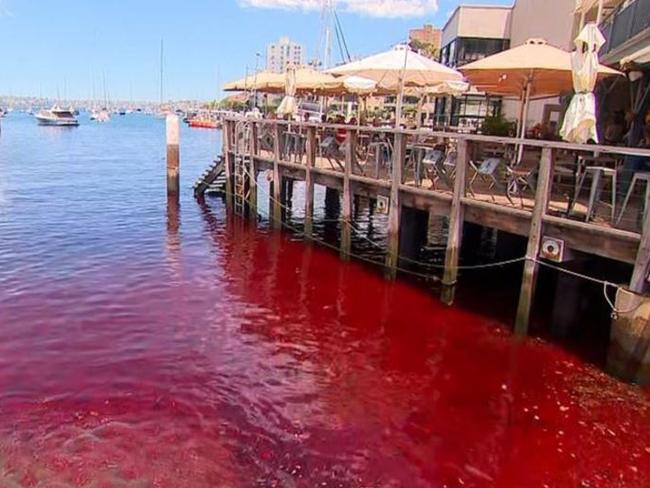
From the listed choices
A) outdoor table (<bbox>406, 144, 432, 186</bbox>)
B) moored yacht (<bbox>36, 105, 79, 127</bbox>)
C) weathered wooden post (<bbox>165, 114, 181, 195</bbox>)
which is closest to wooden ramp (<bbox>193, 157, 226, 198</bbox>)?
weathered wooden post (<bbox>165, 114, 181, 195</bbox>)

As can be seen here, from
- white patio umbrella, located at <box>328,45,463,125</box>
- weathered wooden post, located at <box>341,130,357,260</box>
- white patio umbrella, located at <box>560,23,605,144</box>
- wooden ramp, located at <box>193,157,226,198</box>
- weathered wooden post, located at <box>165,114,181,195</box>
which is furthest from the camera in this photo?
wooden ramp, located at <box>193,157,226,198</box>

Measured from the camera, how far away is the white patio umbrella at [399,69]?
13.1 m

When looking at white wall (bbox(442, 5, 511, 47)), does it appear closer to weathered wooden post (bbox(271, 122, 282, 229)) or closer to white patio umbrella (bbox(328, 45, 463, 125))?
white patio umbrella (bbox(328, 45, 463, 125))

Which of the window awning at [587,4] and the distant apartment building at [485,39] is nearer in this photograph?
the window awning at [587,4]

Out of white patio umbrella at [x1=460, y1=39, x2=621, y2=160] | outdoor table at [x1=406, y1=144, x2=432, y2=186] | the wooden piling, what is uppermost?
white patio umbrella at [x1=460, y1=39, x2=621, y2=160]

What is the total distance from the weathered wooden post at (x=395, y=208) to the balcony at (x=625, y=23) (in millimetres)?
4930

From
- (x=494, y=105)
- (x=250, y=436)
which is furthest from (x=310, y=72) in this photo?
(x=250, y=436)

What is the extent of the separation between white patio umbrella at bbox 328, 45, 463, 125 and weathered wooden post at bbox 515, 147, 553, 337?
5.10 metres

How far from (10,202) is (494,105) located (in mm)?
19317

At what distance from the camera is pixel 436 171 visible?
11.0 m

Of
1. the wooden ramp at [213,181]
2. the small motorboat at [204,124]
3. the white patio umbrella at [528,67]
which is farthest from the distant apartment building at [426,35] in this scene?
the white patio umbrella at [528,67]

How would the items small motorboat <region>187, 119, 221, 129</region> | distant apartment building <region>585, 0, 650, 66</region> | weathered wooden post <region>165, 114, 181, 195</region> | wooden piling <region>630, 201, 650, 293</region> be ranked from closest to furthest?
wooden piling <region>630, 201, 650, 293</region> < distant apartment building <region>585, 0, 650, 66</region> < weathered wooden post <region>165, 114, 181, 195</region> < small motorboat <region>187, 119, 221, 129</region>

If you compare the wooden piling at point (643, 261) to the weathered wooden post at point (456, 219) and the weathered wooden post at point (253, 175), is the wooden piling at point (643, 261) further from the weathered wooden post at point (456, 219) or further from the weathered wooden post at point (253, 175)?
the weathered wooden post at point (253, 175)

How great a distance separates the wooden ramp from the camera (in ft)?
73.6
